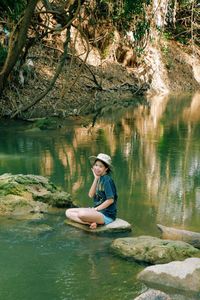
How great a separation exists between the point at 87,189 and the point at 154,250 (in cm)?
296

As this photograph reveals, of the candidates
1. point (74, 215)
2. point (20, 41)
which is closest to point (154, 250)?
point (74, 215)

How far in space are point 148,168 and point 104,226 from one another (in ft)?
12.0

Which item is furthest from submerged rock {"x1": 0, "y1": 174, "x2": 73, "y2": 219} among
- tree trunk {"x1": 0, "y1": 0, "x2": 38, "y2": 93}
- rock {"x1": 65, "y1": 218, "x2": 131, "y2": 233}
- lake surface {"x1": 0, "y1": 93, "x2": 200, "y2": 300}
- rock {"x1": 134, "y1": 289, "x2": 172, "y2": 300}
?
rock {"x1": 134, "y1": 289, "x2": 172, "y2": 300}

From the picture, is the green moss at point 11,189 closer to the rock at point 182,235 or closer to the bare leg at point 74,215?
the bare leg at point 74,215

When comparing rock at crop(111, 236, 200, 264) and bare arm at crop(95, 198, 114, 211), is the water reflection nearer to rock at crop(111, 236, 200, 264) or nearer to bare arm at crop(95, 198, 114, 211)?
bare arm at crop(95, 198, 114, 211)

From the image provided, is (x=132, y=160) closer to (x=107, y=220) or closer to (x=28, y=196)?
(x=28, y=196)

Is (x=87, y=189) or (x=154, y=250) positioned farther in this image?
(x=87, y=189)

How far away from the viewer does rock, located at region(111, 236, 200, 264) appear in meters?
5.41

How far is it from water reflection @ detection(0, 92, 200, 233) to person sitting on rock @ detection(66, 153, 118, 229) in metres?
0.42

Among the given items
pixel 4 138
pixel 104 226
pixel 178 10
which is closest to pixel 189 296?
pixel 104 226

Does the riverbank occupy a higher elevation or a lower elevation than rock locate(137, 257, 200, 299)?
higher

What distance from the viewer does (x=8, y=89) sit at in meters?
16.2

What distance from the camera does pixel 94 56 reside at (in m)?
25.6

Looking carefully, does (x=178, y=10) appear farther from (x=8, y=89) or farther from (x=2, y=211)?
(x=2, y=211)
